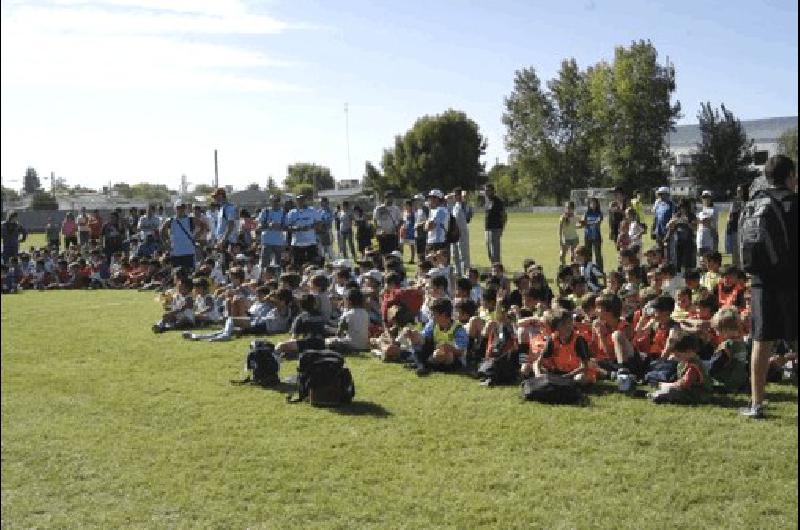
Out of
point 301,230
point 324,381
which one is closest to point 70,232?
point 301,230

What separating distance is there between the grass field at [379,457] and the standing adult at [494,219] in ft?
26.3

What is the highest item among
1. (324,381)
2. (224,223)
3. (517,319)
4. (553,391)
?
(224,223)

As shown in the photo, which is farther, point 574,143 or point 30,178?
point 574,143

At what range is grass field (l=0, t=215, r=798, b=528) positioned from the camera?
4.96 m

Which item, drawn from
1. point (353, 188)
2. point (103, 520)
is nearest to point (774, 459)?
point (103, 520)

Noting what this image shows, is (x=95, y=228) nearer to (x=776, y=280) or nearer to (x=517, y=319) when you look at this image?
(x=517, y=319)

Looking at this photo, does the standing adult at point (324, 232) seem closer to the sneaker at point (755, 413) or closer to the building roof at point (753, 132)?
the sneaker at point (755, 413)

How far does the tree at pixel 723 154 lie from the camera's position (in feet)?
200

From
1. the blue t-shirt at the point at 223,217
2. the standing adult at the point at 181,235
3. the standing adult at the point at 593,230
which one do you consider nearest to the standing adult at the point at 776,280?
the standing adult at the point at 593,230

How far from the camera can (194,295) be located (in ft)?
42.5

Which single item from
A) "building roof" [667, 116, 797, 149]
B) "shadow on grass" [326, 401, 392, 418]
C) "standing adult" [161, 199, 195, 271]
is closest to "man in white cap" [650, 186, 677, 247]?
"standing adult" [161, 199, 195, 271]

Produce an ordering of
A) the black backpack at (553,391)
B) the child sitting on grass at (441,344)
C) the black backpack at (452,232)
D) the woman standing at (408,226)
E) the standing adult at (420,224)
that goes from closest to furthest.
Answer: the black backpack at (553,391) → the child sitting on grass at (441,344) → the black backpack at (452,232) → the standing adult at (420,224) → the woman standing at (408,226)

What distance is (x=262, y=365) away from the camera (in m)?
8.55

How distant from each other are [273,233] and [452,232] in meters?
3.69
